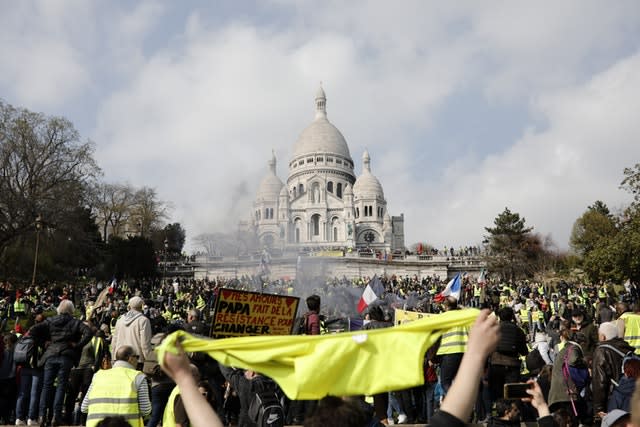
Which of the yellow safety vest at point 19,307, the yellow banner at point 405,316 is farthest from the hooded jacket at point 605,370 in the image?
the yellow safety vest at point 19,307

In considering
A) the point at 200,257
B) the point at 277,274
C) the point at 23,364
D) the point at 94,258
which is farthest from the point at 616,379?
the point at 200,257

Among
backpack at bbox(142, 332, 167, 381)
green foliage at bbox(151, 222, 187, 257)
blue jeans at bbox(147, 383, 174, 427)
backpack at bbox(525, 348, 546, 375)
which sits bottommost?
blue jeans at bbox(147, 383, 174, 427)

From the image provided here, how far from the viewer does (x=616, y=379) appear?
606 centimetres

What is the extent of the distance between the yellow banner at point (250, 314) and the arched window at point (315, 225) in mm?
76090

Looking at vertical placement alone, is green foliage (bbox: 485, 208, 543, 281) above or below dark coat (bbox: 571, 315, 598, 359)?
above

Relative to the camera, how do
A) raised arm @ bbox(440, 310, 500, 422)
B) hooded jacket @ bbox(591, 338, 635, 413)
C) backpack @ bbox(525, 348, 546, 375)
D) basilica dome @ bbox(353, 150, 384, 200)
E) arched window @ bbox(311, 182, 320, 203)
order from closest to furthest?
raised arm @ bbox(440, 310, 500, 422) → hooded jacket @ bbox(591, 338, 635, 413) → backpack @ bbox(525, 348, 546, 375) → arched window @ bbox(311, 182, 320, 203) → basilica dome @ bbox(353, 150, 384, 200)

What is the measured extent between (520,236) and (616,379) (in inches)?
1872

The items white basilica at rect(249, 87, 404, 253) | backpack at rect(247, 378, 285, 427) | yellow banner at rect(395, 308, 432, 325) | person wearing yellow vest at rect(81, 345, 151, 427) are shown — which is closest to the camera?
person wearing yellow vest at rect(81, 345, 151, 427)

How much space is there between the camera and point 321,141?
3856 inches

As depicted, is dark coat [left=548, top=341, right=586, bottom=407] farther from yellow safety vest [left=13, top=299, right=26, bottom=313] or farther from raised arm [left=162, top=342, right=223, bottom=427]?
yellow safety vest [left=13, top=299, right=26, bottom=313]

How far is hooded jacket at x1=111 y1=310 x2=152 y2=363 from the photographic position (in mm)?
7344

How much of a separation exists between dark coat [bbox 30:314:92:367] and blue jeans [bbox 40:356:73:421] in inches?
2.8

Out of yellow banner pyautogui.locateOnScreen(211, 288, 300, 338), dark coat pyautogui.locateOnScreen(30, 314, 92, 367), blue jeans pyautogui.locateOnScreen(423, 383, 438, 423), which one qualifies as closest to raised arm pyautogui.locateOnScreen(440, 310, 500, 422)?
yellow banner pyautogui.locateOnScreen(211, 288, 300, 338)

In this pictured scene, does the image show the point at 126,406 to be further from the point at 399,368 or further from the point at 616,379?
the point at 616,379
